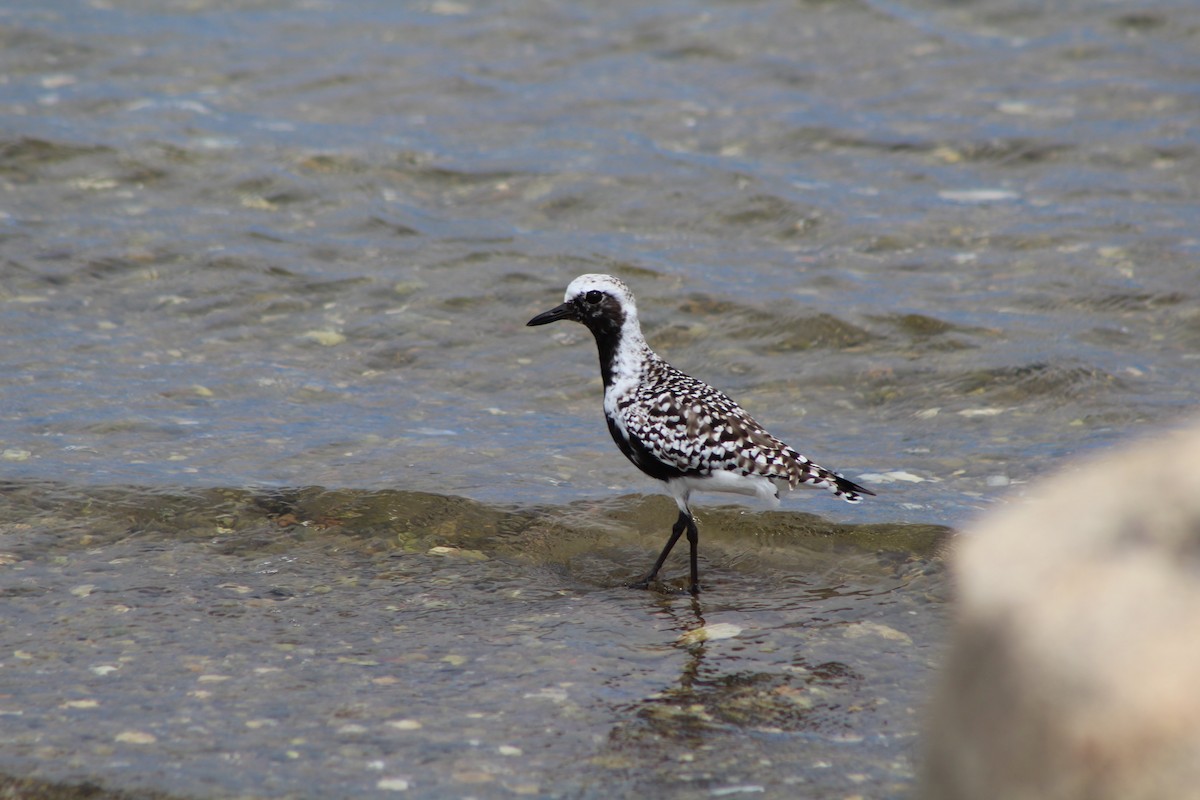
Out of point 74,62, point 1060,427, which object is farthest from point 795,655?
point 74,62

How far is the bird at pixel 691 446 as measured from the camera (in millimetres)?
7484

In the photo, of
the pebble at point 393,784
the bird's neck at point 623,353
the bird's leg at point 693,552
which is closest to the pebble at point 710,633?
the bird's leg at point 693,552

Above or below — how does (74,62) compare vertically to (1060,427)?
above

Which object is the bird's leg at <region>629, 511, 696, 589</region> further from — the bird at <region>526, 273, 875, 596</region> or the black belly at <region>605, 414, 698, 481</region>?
the black belly at <region>605, 414, 698, 481</region>

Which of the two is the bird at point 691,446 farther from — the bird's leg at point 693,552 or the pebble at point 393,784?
the pebble at point 393,784

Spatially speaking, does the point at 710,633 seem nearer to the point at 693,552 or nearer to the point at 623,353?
the point at 693,552

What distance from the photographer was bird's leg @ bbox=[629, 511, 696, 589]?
25.0 ft

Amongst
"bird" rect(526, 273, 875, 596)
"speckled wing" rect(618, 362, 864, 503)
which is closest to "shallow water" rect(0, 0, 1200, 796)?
"bird" rect(526, 273, 875, 596)

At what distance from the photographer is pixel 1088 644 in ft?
11.2

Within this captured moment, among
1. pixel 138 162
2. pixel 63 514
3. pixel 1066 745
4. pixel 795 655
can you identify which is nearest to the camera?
pixel 1066 745

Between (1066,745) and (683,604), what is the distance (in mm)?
3958

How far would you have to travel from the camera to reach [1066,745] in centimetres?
345

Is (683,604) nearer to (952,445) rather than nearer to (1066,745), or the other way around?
(952,445)

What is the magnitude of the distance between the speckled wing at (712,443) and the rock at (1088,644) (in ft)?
12.1
